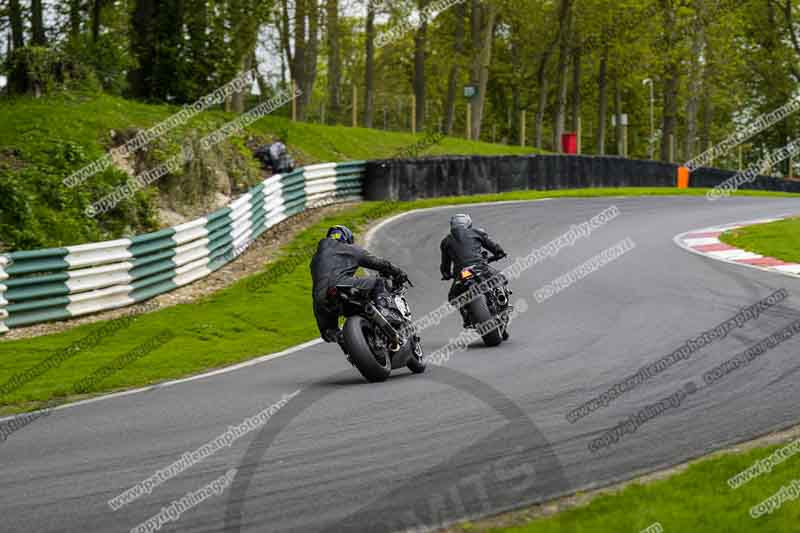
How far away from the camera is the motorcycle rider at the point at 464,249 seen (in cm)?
1272

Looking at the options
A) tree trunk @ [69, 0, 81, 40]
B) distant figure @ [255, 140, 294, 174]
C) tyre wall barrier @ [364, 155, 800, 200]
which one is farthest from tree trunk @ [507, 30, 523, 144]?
distant figure @ [255, 140, 294, 174]

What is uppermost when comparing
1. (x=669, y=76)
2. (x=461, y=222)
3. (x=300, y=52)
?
(x=300, y=52)

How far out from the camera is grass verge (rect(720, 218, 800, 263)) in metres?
19.3

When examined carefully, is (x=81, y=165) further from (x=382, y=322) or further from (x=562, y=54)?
(x=562, y=54)

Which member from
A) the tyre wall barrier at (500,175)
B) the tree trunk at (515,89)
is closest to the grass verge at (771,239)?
the tyre wall barrier at (500,175)

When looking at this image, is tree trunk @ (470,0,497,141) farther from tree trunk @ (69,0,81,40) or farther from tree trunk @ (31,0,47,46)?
tree trunk @ (31,0,47,46)

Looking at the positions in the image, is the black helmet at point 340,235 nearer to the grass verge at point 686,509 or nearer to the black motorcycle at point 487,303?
the black motorcycle at point 487,303

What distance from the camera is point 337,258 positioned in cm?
1030

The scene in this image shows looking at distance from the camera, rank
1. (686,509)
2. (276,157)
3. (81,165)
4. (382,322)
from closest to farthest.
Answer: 1. (686,509)
2. (382,322)
3. (81,165)
4. (276,157)

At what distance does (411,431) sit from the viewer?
7777mm

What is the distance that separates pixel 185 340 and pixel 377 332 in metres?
4.08

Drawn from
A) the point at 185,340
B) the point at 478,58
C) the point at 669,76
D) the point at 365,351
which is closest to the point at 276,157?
the point at 185,340

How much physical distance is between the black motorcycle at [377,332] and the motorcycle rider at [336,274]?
0.07 metres

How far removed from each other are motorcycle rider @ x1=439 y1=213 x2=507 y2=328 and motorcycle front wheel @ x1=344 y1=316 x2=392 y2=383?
8.89 feet
